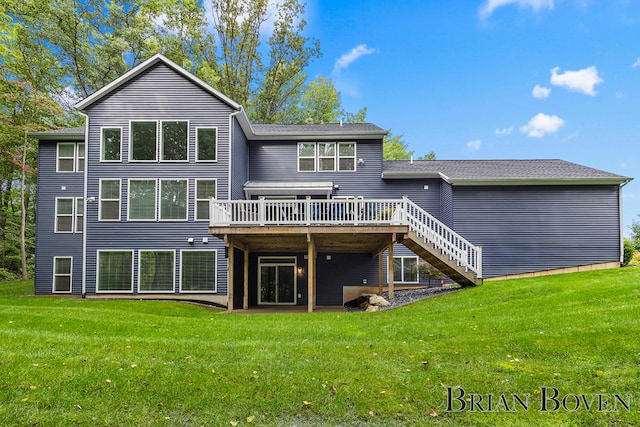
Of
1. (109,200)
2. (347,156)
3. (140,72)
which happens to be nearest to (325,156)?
(347,156)

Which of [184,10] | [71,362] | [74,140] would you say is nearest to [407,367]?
[71,362]

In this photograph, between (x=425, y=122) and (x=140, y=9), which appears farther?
(x=425, y=122)

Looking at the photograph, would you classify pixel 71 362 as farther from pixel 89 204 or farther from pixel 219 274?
pixel 89 204

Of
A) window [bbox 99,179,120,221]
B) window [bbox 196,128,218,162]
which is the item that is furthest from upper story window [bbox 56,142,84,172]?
window [bbox 196,128,218,162]

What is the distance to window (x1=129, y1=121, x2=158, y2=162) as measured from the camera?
15984mm

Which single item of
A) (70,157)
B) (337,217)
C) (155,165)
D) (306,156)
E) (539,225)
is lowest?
(539,225)

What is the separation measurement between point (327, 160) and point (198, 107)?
5.97 m

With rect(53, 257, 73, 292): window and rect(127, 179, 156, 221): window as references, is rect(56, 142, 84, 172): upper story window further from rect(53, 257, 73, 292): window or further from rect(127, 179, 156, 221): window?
rect(53, 257, 73, 292): window

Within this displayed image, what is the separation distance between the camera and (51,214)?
17.5 m

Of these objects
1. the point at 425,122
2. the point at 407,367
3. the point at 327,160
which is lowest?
the point at 407,367

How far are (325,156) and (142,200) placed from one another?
799 centimetres

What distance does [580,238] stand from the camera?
16266 mm

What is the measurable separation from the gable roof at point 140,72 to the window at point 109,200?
327 centimetres

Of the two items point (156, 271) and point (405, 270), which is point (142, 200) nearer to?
point (156, 271)
